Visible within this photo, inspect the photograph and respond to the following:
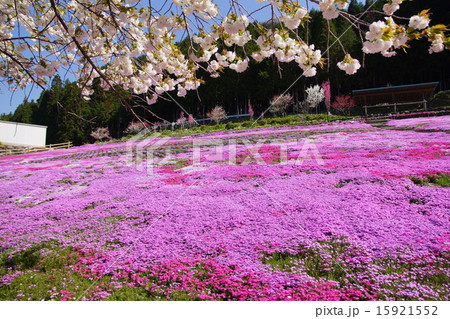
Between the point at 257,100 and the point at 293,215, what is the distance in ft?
151

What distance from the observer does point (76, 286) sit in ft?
9.00

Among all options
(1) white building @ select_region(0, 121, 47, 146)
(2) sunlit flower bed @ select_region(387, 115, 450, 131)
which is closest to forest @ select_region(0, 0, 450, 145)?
(1) white building @ select_region(0, 121, 47, 146)

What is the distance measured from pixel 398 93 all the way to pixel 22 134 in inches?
1655

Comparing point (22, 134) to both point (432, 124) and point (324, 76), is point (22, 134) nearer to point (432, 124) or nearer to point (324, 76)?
point (324, 76)

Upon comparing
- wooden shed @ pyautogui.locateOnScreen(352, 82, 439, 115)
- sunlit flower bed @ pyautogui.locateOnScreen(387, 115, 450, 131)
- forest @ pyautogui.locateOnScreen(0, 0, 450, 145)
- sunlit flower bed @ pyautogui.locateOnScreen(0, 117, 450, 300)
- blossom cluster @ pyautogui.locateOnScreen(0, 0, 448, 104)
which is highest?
forest @ pyautogui.locateOnScreen(0, 0, 450, 145)

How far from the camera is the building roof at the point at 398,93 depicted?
26.2 metres

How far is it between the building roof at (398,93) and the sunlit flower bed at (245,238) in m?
23.5

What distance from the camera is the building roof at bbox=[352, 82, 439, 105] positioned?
26.2m

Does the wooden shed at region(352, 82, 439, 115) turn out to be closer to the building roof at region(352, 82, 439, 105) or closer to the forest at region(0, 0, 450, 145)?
the building roof at region(352, 82, 439, 105)

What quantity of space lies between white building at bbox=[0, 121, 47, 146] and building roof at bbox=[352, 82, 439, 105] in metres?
37.6

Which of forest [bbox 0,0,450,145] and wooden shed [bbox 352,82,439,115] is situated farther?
forest [bbox 0,0,450,145]

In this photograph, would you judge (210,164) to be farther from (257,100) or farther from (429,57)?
(257,100)

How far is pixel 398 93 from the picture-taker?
27.5 m
